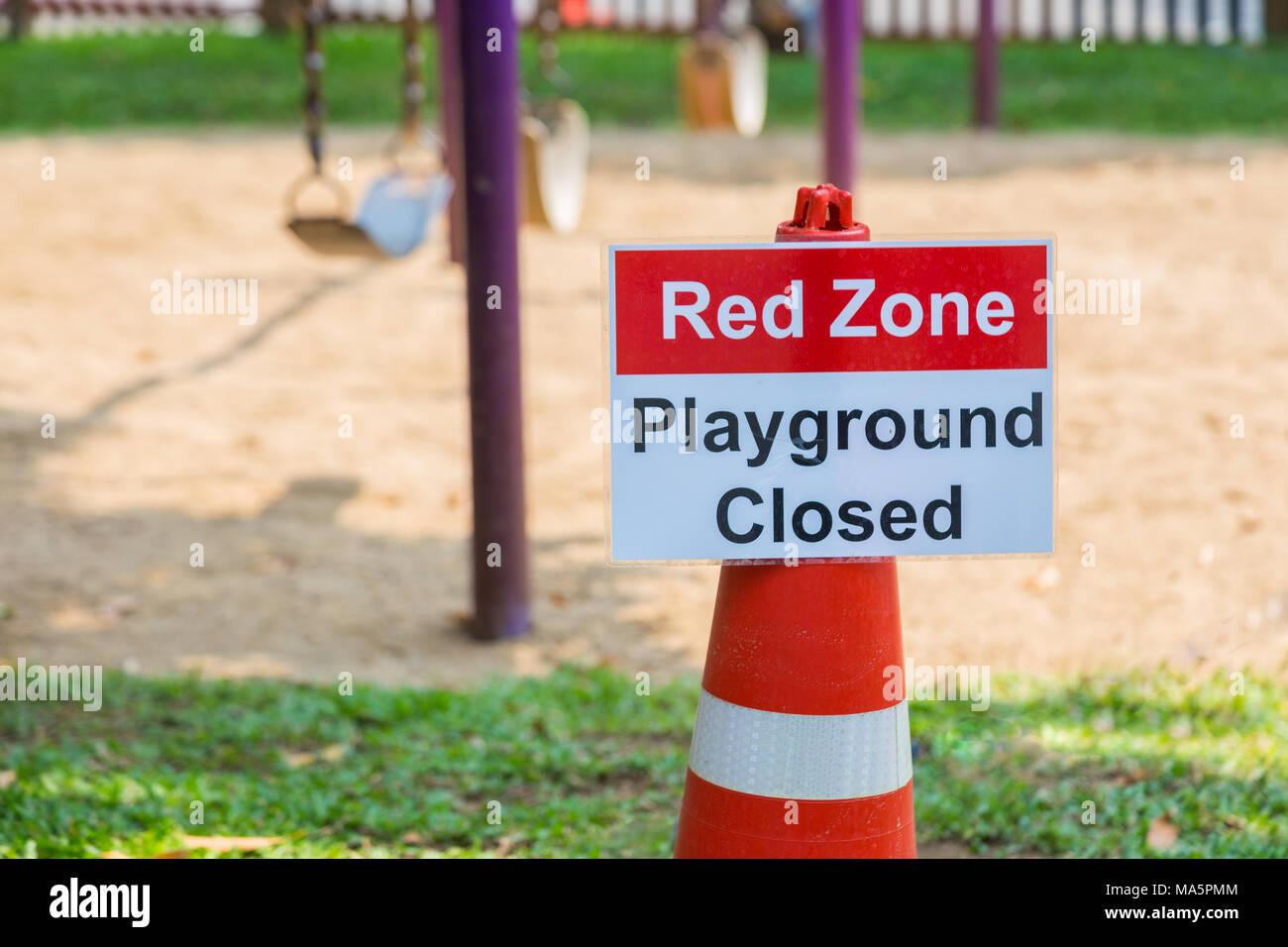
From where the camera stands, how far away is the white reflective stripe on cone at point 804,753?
237 cm

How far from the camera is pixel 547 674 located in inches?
168

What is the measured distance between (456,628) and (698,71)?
5304 millimetres

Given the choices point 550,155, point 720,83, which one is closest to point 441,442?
point 550,155

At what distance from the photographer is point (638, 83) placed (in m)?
14.7

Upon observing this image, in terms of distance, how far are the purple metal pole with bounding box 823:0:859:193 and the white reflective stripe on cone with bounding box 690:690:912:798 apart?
4.90 metres

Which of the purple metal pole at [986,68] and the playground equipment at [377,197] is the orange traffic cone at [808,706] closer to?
the playground equipment at [377,197]

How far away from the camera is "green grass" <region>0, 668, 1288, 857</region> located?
317 cm

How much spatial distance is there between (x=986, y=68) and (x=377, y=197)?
7764 mm

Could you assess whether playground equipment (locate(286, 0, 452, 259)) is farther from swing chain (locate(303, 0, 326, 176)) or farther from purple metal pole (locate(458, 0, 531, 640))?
purple metal pole (locate(458, 0, 531, 640))

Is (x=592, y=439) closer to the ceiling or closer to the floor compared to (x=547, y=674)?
closer to the ceiling

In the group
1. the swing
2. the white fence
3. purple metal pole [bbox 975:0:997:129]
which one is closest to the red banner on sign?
the swing
